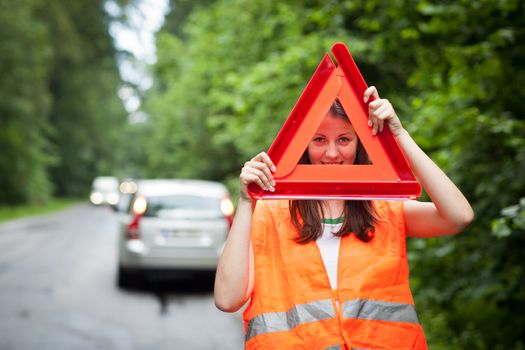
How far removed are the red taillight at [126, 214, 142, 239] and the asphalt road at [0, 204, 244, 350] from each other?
0.90m

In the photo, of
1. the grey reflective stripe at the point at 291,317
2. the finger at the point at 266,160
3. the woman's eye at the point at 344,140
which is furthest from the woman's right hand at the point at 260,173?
the grey reflective stripe at the point at 291,317

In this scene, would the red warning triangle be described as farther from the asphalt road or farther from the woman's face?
the asphalt road

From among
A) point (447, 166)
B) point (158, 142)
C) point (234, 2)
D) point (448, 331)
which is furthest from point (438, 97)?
point (158, 142)

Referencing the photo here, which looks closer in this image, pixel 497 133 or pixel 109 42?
pixel 497 133

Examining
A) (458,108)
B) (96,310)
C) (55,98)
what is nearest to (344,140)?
(458,108)

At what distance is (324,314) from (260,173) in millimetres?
488

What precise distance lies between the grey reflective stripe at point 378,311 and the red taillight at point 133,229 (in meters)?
8.31

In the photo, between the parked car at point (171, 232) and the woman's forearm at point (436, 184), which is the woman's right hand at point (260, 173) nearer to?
the woman's forearm at point (436, 184)

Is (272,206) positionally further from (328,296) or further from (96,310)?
(96,310)

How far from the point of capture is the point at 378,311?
2.10 metres

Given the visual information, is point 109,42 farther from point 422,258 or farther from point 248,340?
point 248,340

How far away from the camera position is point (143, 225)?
33.2ft

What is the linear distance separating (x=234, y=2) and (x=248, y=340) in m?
13.5

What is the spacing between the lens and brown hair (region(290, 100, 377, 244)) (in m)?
2.16
